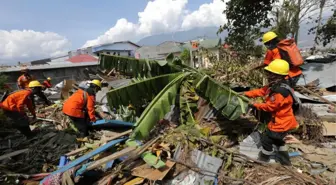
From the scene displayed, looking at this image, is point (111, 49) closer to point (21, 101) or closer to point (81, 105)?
point (21, 101)

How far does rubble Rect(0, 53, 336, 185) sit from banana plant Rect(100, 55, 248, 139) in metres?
0.02

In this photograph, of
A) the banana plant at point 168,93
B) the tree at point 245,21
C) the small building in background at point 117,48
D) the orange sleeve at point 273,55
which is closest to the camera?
the banana plant at point 168,93

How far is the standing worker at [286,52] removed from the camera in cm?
459

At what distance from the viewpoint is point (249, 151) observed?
14.6 ft

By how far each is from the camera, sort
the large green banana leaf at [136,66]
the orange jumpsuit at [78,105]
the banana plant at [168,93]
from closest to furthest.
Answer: the banana plant at [168,93] < the orange jumpsuit at [78,105] < the large green banana leaf at [136,66]

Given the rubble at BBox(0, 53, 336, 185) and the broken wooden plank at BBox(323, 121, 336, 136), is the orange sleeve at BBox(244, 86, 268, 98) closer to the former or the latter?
the rubble at BBox(0, 53, 336, 185)

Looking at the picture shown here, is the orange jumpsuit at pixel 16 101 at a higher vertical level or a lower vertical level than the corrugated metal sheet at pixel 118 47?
lower

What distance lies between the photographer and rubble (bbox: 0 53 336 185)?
394cm

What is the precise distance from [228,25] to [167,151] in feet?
28.2

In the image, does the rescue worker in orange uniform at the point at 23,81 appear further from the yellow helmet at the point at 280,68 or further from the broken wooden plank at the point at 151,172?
the yellow helmet at the point at 280,68

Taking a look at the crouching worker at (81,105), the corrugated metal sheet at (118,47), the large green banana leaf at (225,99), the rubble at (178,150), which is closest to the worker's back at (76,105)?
the crouching worker at (81,105)

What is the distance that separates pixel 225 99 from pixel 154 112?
52.3 inches

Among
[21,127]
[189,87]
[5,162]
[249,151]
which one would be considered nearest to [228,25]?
[189,87]

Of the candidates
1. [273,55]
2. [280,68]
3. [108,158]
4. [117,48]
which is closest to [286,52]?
[273,55]
